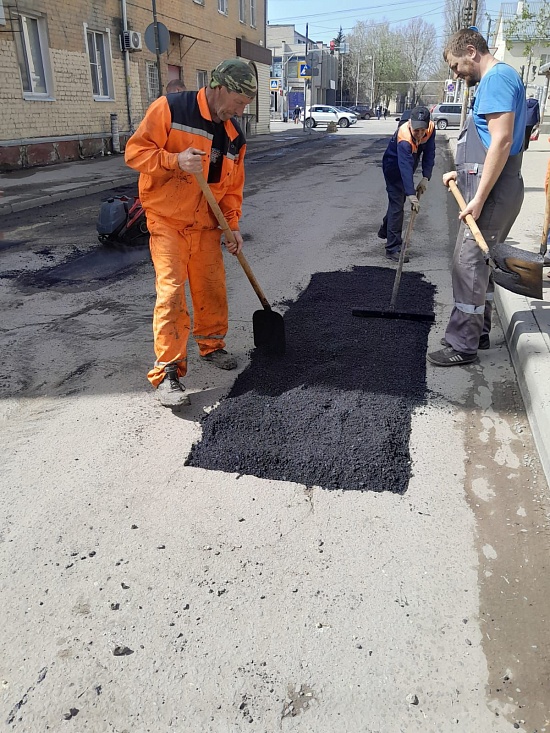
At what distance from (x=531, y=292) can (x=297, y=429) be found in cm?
166

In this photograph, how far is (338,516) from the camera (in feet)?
8.38

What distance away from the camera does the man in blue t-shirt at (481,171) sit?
3.24 m

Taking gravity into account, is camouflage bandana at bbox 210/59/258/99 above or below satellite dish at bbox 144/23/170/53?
below

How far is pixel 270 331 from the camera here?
4.02 meters

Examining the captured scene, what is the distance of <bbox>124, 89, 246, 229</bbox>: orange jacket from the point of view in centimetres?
319

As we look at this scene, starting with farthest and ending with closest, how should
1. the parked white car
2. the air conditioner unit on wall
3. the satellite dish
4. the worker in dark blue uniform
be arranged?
the parked white car
the air conditioner unit on wall
the satellite dish
the worker in dark blue uniform

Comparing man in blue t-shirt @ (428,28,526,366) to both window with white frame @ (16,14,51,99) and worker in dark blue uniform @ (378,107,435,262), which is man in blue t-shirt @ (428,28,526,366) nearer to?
worker in dark blue uniform @ (378,107,435,262)

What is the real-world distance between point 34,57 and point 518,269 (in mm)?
15251

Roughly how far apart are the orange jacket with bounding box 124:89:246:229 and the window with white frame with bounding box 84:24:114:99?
15.7 meters

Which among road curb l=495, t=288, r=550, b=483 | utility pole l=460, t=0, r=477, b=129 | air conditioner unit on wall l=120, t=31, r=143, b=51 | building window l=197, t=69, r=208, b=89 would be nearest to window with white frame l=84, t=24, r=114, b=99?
air conditioner unit on wall l=120, t=31, r=143, b=51

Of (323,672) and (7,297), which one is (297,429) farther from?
(7,297)

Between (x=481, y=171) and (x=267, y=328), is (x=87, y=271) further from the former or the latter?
(x=481, y=171)

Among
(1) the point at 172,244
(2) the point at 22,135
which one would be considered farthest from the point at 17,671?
(2) the point at 22,135

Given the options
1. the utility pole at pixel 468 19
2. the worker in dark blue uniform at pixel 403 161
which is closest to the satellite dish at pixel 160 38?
the utility pole at pixel 468 19
